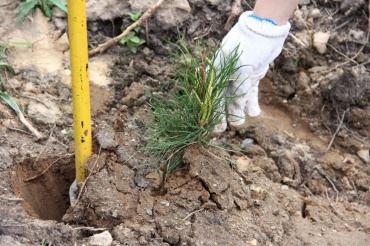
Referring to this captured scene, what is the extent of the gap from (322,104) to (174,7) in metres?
0.86

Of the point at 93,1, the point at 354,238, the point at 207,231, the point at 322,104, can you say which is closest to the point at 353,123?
the point at 322,104

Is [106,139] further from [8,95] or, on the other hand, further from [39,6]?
[39,6]

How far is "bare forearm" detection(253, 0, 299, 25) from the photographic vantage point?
2145 millimetres

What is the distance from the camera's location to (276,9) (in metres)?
2.16

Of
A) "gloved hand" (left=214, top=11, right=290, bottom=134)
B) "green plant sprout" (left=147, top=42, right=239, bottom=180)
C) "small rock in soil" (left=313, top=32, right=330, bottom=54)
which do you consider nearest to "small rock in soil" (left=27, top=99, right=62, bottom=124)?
"green plant sprout" (left=147, top=42, right=239, bottom=180)

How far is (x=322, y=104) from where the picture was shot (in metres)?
2.77

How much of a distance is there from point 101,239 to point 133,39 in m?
1.09

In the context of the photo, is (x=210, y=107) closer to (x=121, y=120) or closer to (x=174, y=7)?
(x=121, y=120)

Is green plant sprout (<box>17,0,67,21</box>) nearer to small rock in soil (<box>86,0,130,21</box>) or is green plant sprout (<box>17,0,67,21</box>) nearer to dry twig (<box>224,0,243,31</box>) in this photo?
small rock in soil (<box>86,0,130,21</box>)

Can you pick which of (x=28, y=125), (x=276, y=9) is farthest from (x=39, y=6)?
(x=276, y=9)

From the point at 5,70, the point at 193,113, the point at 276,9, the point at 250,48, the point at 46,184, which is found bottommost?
the point at 46,184

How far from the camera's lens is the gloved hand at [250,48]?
2182 mm

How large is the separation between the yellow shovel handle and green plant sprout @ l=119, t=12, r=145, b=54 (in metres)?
0.76

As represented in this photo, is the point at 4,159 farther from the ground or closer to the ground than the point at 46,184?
farther from the ground
